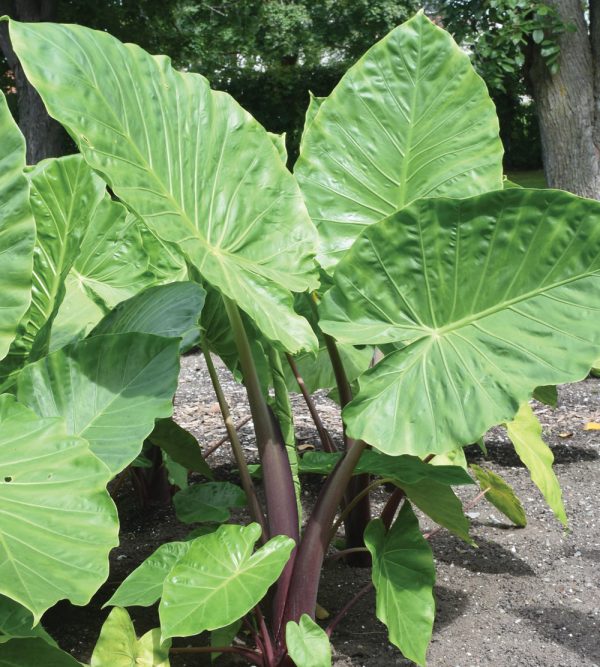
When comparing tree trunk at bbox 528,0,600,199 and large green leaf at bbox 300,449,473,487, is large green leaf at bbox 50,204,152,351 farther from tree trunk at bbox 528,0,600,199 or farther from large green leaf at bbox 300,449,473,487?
tree trunk at bbox 528,0,600,199

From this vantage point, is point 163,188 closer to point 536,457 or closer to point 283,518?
point 283,518

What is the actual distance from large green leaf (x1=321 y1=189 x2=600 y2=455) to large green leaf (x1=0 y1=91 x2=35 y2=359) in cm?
53

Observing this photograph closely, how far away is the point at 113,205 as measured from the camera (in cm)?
189

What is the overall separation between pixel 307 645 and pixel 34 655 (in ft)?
1.43

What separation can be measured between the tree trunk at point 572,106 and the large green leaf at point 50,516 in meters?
5.05

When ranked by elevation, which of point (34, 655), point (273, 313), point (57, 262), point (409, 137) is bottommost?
point (34, 655)

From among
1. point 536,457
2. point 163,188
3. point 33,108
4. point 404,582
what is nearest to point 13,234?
point 163,188

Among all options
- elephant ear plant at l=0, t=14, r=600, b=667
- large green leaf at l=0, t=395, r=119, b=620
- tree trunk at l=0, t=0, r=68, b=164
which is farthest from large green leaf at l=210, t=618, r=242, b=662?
tree trunk at l=0, t=0, r=68, b=164

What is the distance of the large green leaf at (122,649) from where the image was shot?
1382mm

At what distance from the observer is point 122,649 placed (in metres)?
1.39

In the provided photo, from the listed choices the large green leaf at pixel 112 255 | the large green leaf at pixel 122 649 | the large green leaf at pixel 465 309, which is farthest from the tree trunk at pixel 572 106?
the large green leaf at pixel 122 649

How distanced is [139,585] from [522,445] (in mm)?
967

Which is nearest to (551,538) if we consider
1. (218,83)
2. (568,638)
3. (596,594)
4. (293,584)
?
(596,594)

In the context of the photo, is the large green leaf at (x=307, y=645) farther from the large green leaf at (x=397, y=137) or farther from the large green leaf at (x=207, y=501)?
the large green leaf at (x=397, y=137)
